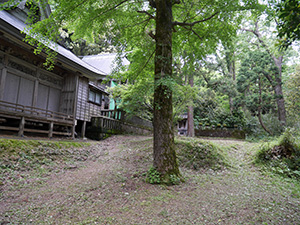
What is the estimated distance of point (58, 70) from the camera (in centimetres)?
1130

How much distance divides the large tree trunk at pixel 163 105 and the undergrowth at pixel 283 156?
445 cm

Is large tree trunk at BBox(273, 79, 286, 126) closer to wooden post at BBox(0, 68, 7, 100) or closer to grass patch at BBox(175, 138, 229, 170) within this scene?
grass patch at BBox(175, 138, 229, 170)

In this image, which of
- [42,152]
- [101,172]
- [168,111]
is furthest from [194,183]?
[42,152]

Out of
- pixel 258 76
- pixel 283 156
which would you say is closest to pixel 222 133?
pixel 258 76

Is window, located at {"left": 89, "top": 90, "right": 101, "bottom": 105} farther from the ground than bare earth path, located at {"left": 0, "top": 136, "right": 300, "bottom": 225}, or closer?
farther from the ground

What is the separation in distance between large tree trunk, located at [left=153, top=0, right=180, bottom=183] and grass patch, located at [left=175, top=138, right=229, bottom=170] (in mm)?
2107

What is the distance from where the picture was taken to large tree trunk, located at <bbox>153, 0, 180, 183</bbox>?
5371mm

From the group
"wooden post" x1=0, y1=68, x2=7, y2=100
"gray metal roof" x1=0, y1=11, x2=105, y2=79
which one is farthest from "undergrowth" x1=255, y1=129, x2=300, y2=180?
"wooden post" x1=0, y1=68, x2=7, y2=100

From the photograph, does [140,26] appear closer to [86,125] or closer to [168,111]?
[168,111]

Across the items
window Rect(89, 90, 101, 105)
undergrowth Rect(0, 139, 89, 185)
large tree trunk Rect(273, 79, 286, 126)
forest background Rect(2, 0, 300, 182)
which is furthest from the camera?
large tree trunk Rect(273, 79, 286, 126)

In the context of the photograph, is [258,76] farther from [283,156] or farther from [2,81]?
[2,81]

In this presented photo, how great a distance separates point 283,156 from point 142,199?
663 cm

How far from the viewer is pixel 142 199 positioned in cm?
432

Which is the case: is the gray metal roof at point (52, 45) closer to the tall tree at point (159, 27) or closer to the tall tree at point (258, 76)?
the tall tree at point (159, 27)
